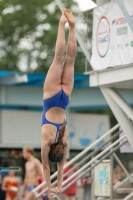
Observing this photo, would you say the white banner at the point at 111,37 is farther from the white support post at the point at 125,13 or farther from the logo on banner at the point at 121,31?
the white support post at the point at 125,13

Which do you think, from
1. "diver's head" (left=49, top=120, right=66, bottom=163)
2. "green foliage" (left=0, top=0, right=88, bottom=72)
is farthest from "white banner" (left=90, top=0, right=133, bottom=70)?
"green foliage" (left=0, top=0, right=88, bottom=72)

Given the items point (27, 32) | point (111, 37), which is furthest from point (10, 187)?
point (27, 32)

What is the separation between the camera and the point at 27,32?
44.6m

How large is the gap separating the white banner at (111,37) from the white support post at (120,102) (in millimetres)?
572

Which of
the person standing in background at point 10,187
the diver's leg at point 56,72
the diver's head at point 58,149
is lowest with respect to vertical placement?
the person standing in background at point 10,187

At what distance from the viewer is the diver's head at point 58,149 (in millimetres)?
9086

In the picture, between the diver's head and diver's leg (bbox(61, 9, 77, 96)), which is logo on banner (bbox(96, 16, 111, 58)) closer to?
diver's leg (bbox(61, 9, 77, 96))

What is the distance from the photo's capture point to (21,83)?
22609 mm

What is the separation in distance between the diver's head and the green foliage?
34048 millimetres

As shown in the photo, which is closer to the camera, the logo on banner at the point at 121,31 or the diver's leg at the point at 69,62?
the diver's leg at the point at 69,62

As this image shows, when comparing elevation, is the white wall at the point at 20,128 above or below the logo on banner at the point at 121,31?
below

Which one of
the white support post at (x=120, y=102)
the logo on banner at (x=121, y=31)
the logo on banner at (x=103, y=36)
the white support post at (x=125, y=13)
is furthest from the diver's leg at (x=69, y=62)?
the white support post at (x=120, y=102)

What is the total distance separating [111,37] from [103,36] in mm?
355

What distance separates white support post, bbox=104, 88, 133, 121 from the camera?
13227 millimetres
